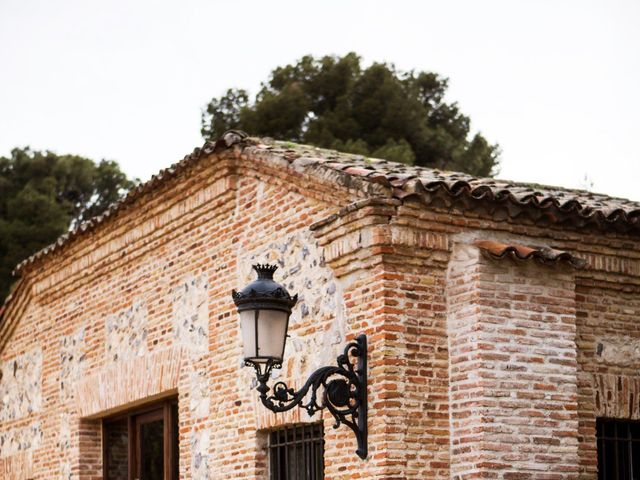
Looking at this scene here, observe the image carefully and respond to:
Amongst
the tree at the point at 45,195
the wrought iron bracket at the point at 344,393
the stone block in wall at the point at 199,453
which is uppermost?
the tree at the point at 45,195

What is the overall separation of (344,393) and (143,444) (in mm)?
4530

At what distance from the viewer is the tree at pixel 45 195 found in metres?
25.8

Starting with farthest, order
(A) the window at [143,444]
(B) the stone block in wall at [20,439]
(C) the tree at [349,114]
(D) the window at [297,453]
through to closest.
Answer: (C) the tree at [349,114] → (B) the stone block in wall at [20,439] → (A) the window at [143,444] → (D) the window at [297,453]

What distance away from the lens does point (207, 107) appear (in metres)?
26.1

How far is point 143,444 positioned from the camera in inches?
452

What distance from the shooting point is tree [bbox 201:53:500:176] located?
24.4 metres

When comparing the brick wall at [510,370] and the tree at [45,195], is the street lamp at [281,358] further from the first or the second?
the tree at [45,195]

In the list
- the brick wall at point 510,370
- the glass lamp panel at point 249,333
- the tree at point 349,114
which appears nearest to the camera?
the glass lamp panel at point 249,333

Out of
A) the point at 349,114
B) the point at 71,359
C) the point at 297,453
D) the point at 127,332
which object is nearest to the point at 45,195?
the point at 349,114

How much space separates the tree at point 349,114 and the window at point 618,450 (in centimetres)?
1554

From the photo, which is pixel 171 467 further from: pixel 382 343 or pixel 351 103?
pixel 351 103

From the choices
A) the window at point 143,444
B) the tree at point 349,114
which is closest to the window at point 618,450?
the window at point 143,444

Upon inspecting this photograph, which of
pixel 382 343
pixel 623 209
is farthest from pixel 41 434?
pixel 623 209

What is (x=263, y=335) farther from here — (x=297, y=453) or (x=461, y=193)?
(x=297, y=453)
